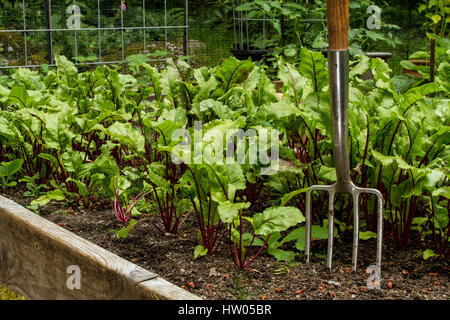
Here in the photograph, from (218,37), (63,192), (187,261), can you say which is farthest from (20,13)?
(187,261)

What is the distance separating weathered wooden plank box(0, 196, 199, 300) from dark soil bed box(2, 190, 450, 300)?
156 millimetres

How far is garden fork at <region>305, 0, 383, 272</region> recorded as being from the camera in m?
1.40

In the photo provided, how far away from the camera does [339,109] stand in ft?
4.91

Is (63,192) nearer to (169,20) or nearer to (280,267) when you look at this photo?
(280,267)

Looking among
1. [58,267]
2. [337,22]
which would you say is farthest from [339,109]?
[58,267]

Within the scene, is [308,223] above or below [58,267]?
above

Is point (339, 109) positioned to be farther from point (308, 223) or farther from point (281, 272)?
point (281, 272)

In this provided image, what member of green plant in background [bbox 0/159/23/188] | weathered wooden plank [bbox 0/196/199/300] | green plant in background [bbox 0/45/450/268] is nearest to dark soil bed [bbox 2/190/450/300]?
green plant in background [bbox 0/45/450/268]

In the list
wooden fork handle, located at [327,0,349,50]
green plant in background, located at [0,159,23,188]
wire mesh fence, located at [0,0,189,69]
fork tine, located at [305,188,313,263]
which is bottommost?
fork tine, located at [305,188,313,263]

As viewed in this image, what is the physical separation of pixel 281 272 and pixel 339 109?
1.73ft

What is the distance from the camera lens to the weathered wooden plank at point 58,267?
1.44 metres

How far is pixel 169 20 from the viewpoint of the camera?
799 centimetres

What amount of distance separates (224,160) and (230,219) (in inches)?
9.9

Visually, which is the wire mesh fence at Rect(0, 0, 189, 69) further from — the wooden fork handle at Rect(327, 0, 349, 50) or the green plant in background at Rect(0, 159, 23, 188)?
the wooden fork handle at Rect(327, 0, 349, 50)
